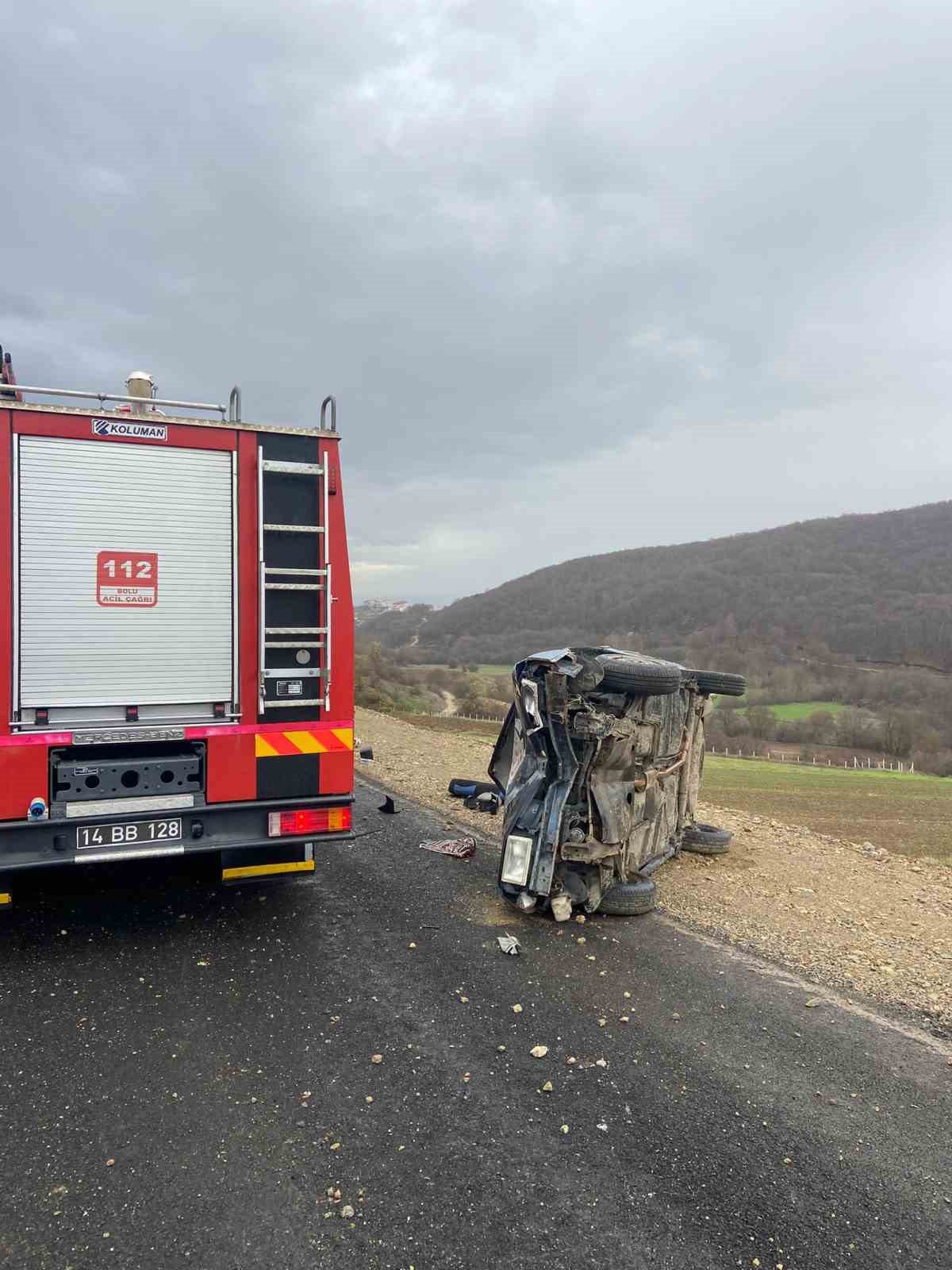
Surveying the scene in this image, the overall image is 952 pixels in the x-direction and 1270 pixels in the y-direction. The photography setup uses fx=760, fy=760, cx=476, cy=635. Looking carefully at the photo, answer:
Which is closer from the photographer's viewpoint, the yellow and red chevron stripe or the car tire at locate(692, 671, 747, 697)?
the yellow and red chevron stripe

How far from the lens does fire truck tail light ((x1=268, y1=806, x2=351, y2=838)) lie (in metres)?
5.01

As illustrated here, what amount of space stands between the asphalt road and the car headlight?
0.40m

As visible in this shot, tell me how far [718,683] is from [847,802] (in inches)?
698

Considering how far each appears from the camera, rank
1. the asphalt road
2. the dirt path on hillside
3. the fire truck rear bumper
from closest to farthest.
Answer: the asphalt road
the fire truck rear bumper
the dirt path on hillside

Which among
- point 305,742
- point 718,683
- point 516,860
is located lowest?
point 516,860

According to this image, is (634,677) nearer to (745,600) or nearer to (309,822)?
(309,822)

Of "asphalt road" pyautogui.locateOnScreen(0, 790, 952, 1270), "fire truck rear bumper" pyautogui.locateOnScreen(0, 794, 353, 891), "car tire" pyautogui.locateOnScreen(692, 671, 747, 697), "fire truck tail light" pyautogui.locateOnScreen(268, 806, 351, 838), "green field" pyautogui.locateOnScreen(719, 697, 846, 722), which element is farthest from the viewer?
"green field" pyautogui.locateOnScreen(719, 697, 846, 722)

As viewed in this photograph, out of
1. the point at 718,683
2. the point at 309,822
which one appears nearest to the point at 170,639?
the point at 309,822

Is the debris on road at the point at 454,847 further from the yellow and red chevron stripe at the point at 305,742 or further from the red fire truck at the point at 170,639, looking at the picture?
the yellow and red chevron stripe at the point at 305,742

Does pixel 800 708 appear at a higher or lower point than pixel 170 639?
lower

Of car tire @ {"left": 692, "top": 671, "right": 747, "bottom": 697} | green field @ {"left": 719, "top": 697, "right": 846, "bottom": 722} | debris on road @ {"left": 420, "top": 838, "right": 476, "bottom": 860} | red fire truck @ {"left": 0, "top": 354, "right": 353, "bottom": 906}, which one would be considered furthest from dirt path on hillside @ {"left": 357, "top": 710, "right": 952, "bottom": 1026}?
green field @ {"left": 719, "top": 697, "right": 846, "bottom": 722}

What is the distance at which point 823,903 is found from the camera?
637cm

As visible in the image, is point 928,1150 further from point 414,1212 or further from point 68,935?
point 68,935

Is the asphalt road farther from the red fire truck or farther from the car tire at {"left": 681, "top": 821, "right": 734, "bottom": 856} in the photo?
the car tire at {"left": 681, "top": 821, "right": 734, "bottom": 856}
